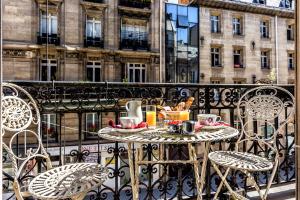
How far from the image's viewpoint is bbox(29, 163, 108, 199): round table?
1434 mm

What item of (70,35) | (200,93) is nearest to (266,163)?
(200,93)

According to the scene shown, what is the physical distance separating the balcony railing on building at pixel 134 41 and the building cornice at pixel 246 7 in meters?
Answer: 4.01

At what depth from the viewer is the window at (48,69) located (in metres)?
→ 12.4

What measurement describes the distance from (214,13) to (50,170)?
51.4 ft

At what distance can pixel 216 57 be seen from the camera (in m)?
16.1

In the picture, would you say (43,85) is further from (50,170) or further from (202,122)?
(202,122)

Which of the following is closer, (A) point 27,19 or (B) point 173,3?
(A) point 27,19

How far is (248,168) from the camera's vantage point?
73.2 inches

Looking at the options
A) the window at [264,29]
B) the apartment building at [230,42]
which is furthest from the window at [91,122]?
the window at [264,29]

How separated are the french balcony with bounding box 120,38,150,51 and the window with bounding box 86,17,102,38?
4.03 ft

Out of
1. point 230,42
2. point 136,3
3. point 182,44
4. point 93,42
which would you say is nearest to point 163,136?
point 93,42

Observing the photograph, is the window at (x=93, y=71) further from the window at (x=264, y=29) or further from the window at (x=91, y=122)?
the window at (x=264, y=29)

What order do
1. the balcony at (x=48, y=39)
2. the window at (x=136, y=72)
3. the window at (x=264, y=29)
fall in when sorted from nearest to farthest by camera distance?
the balcony at (x=48, y=39), the window at (x=136, y=72), the window at (x=264, y=29)

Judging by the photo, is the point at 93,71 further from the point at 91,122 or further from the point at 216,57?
the point at 216,57
